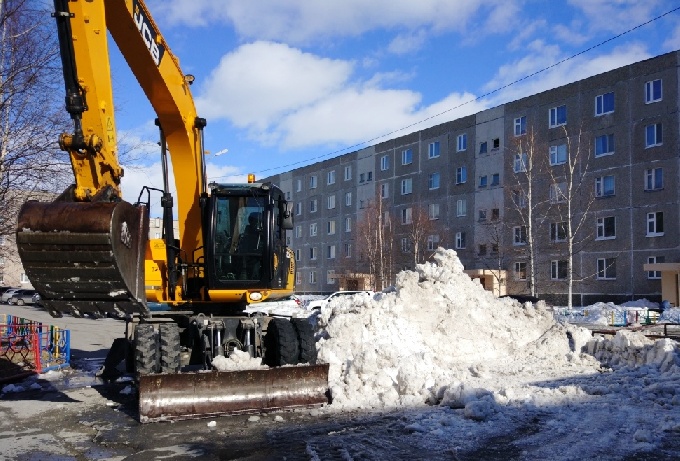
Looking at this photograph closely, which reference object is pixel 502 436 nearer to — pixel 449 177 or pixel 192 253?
pixel 192 253

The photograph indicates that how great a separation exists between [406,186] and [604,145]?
17574 mm

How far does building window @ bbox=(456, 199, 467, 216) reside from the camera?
4719 centimetres

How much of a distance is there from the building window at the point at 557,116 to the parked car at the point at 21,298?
127 ft

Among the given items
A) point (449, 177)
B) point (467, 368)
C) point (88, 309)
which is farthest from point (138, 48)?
point (449, 177)

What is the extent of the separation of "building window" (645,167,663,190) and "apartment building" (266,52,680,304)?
0.18ft

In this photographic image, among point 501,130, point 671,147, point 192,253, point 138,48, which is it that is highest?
point 501,130

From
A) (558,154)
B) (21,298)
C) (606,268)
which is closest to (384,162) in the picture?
(558,154)

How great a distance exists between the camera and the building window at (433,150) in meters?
49.7

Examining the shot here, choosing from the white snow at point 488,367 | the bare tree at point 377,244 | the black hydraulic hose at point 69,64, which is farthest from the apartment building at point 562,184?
the black hydraulic hose at point 69,64

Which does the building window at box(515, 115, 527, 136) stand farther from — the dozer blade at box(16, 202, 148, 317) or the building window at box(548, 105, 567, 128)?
the dozer blade at box(16, 202, 148, 317)

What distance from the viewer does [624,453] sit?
23.0ft

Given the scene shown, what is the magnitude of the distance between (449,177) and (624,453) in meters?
42.3

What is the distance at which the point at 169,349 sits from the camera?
33.4 ft

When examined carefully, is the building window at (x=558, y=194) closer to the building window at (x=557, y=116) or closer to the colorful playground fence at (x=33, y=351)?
the building window at (x=557, y=116)
